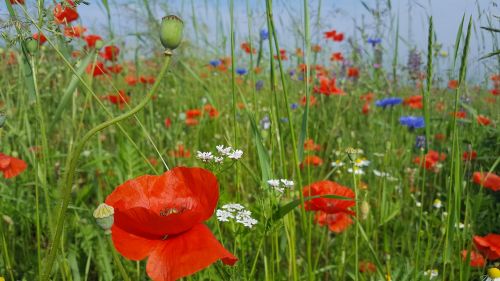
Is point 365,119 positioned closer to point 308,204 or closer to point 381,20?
point 381,20

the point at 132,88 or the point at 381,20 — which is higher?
the point at 381,20

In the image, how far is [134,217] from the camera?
571 millimetres

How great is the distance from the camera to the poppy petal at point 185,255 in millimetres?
496

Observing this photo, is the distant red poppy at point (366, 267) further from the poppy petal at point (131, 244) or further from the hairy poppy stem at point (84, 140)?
the hairy poppy stem at point (84, 140)

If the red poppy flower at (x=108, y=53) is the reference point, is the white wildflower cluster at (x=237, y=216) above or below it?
below

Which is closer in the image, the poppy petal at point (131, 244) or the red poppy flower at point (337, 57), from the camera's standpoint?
the poppy petal at point (131, 244)

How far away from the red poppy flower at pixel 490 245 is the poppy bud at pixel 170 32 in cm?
92

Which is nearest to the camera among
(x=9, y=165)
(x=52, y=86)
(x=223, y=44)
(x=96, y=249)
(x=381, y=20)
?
(x=9, y=165)

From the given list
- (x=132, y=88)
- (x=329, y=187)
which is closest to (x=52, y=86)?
(x=132, y=88)

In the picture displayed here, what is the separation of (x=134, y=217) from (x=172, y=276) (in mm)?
95

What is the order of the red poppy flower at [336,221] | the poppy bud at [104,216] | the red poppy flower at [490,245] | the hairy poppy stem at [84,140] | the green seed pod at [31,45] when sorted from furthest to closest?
the red poppy flower at [336,221] → the red poppy flower at [490,245] → the green seed pod at [31,45] → the poppy bud at [104,216] → the hairy poppy stem at [84,140]

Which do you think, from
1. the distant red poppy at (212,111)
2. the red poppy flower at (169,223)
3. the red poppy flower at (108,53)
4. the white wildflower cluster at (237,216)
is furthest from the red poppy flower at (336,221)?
the red poppy flower at (108,53)

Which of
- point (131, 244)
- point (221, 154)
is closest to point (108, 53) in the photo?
point (221, 154)

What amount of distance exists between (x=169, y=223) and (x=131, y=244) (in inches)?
2.1
